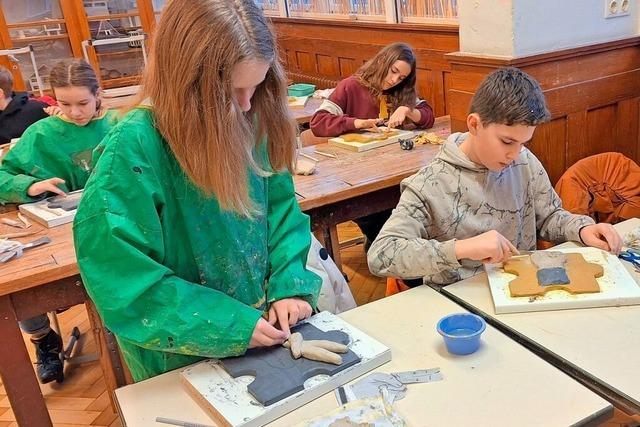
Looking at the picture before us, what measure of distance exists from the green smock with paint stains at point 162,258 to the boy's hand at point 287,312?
1 cm

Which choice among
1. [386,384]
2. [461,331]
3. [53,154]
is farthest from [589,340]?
[53,154]

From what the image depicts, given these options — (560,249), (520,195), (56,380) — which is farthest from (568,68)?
(56,380)

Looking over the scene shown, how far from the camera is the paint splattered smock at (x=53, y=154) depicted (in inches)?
90.8

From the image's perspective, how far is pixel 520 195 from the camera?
5.57 ft

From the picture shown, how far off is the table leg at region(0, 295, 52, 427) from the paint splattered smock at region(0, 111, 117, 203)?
69 cm

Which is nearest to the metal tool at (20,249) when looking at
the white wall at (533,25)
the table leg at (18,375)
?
the table leg at (18,375)

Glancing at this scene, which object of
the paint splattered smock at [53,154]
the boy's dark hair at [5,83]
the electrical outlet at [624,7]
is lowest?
the paint splattered smock at [53,154]

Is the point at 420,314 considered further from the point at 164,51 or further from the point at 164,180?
the point at 164,51

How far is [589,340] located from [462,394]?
31cm

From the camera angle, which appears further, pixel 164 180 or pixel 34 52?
pixel 34 52

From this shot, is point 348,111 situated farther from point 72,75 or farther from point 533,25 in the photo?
point 72,75

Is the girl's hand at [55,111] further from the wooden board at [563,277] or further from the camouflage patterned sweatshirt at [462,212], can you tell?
the wooden board at [563,277]

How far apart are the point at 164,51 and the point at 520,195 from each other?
1.11 meters

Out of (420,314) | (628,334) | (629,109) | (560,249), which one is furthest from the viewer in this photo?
(629,109)
